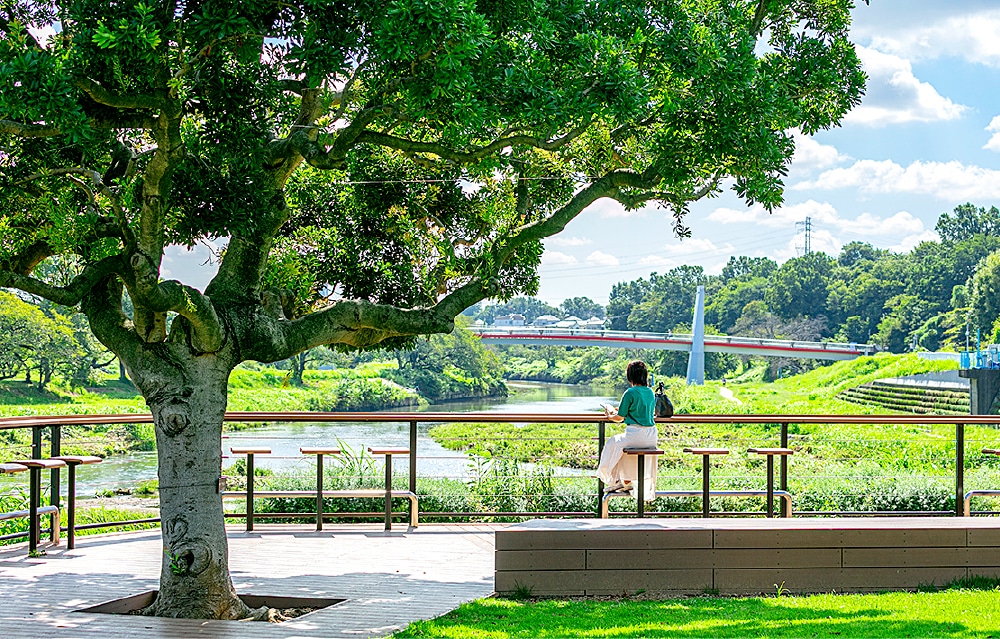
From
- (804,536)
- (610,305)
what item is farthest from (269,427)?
(610,305)

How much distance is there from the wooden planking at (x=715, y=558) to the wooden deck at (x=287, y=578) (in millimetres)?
768

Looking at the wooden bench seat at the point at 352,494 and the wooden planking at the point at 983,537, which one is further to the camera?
the wooden bench seat at the point at 352,494

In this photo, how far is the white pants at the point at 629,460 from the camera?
807 centimetres

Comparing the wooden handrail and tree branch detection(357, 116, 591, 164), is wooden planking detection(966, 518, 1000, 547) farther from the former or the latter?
tree branch detection(357, 116, 591, 164)

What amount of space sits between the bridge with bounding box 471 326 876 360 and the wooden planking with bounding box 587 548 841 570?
1295 inches

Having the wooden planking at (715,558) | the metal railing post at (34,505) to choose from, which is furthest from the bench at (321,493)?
the wooden planking at (715,558)

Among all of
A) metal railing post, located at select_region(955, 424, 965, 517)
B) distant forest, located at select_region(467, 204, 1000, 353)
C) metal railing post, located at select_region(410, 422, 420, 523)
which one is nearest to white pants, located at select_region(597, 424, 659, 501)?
metal railing post, located at select_region(410, 422, 420, 523)

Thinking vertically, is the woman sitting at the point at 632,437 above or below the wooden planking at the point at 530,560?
above

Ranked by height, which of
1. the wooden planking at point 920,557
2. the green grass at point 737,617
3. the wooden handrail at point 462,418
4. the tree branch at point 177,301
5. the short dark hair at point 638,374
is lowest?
the green grass at point 737,617

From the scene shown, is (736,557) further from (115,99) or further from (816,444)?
(816,444)

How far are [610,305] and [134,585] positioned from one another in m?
94.2

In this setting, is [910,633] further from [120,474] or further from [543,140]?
[120,474]

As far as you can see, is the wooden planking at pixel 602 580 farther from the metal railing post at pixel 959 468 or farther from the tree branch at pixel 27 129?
the metal railing post at pixel 959 468

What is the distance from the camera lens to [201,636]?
17.3 feet
